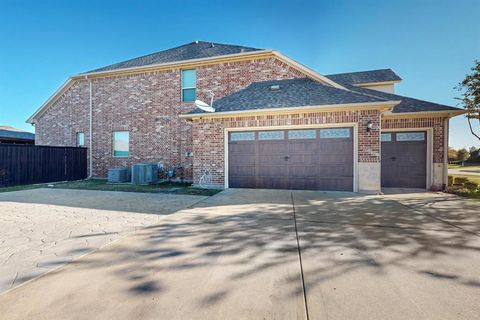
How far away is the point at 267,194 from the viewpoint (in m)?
7.42

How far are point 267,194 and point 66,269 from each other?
19.0 ft

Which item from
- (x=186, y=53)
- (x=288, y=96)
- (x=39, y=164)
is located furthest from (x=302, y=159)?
(x=39, y=164)

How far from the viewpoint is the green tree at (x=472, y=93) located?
27.9 feet

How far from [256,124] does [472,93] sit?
30.7 ft

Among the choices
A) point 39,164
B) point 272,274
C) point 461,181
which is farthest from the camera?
point 39,164

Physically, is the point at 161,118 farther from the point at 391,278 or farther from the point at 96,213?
the point at 391,278

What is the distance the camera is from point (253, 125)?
28.2 ft

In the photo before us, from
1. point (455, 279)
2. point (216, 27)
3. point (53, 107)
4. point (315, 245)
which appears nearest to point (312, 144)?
point (315, 245)

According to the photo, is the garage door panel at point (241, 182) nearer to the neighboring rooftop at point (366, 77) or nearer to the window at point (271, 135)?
the window at point (271, 135)

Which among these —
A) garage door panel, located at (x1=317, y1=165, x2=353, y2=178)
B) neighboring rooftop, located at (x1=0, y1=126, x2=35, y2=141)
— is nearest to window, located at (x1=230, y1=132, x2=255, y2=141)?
garage door panel, located at (x1=317, y1=165, x2=353, y2=178)

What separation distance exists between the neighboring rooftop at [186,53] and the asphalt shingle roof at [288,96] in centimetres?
303

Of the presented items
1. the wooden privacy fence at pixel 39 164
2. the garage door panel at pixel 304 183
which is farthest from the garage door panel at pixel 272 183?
the wooden privacy fence at pixel 39 164

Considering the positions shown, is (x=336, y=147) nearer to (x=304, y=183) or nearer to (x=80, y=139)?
(x=304, y=183)

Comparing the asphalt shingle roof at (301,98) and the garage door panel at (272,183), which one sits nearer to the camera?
the asphalt shingle roof at (301,98)
